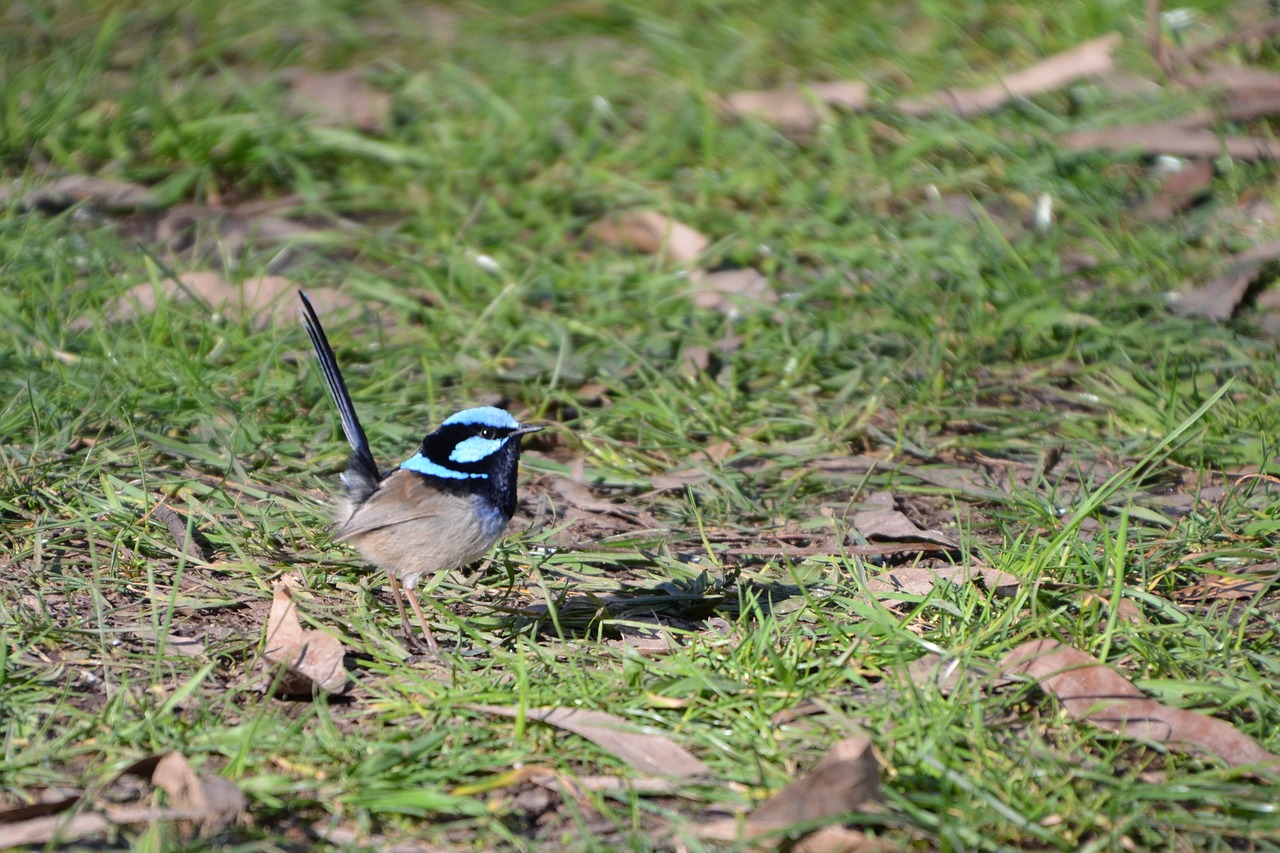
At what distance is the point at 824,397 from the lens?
5.55 metres

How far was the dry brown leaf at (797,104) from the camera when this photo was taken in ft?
24.4

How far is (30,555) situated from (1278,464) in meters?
4.03

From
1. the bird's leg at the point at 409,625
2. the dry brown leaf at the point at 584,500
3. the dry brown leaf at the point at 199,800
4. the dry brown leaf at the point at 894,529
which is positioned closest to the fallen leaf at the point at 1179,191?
the dry brown leaf at the point at 894,529

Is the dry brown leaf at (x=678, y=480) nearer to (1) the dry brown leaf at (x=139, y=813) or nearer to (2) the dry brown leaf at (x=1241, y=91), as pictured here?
(1) the dry brown leaf at (x=139, y=813)

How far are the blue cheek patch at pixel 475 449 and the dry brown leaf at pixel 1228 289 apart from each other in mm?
3225

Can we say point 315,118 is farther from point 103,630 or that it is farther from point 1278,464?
point 1278,464

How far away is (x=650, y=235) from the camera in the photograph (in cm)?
662

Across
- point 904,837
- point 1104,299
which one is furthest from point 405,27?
point 904,837

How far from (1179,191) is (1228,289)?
3.33 feet

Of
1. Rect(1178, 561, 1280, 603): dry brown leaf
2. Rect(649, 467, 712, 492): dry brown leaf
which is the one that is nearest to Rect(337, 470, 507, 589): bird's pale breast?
Rect(649, 467, 712, 492): dry brown leaf

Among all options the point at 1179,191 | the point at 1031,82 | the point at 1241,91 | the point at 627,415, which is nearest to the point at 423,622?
the point at 627,415

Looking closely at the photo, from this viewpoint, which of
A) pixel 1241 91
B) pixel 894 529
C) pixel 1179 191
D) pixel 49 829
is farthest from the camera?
pixel 1241 91

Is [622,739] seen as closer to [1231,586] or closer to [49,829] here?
[49,829]

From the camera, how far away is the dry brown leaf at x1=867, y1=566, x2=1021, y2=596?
157 inches
